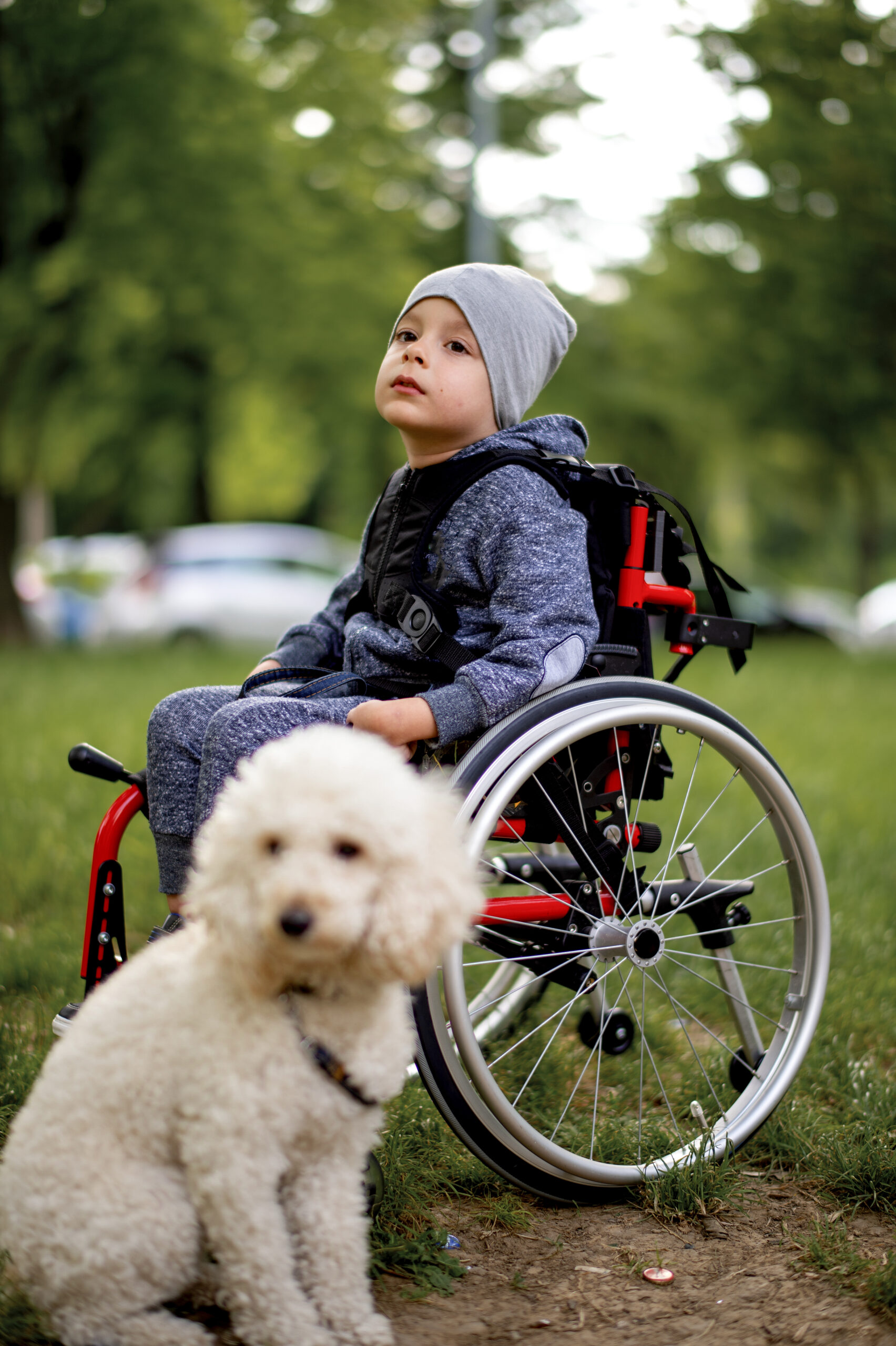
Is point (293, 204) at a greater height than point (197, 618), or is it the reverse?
point (293, 204)

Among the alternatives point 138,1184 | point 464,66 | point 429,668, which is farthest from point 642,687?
point 464,66

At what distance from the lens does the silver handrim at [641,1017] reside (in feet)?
6.99

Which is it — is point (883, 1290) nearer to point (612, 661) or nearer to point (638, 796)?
point (638, 796)

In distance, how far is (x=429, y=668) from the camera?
94.7 inches

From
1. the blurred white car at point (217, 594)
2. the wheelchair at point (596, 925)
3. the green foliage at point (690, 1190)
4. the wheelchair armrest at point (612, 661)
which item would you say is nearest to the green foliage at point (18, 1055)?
the wheelchair at point (596, 925)

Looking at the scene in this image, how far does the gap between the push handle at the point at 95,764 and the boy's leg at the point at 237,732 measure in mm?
256

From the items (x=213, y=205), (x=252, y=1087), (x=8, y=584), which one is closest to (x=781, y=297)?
(x=213, y=205)

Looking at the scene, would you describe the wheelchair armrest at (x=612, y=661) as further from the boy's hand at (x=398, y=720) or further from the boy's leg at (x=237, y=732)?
the boy's leg at (x=237, y=732)

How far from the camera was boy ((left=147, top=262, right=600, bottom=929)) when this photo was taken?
7.18ft

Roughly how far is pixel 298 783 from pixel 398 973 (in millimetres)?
299

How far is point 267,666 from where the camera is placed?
2.66 m

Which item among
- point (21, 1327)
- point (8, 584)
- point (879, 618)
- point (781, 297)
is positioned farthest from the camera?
point (879, 618)

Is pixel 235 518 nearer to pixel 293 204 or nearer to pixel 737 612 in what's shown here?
pixel 737 612

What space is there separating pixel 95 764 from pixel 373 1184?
0.95m
